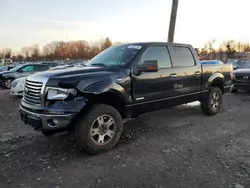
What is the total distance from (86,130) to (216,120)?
12.4 feet

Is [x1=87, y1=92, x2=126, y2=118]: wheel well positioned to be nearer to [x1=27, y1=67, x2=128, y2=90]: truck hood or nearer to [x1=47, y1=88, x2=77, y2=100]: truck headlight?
[x1=27, y1=67, x2=128, y2=90]: truck hood

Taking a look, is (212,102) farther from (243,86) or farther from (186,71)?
(243,86)

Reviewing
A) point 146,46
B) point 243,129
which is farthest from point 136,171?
point 243,129

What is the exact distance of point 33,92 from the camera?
4012 mm

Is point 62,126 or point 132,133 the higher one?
point 62,126

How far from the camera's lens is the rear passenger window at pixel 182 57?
5.48m

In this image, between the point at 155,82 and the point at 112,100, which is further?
the point at 155,82

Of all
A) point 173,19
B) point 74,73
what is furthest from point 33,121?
point 173,19

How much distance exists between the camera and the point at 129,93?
14.7 feet

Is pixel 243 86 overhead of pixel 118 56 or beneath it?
beneath

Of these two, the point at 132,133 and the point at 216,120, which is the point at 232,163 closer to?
the point at 132,133

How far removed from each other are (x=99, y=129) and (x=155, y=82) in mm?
1556

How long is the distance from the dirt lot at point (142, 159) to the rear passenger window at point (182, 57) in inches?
57.1

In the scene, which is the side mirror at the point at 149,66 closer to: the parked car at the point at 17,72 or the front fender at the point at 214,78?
the front fender at the point at 214,78
